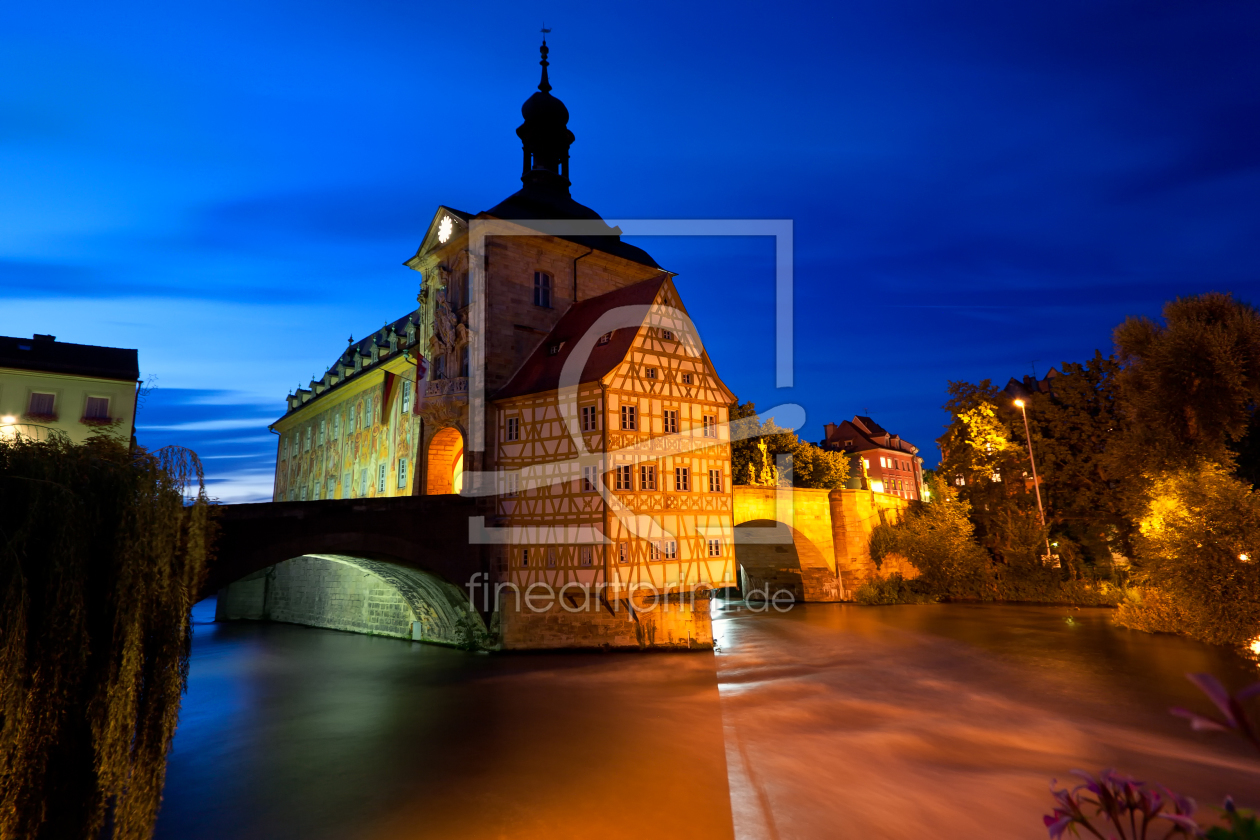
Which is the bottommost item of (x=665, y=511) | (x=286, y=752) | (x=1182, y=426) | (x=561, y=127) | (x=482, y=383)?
(x=286, y=752)

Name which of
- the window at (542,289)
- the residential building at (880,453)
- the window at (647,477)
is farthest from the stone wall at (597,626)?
the residential building at (880,453)

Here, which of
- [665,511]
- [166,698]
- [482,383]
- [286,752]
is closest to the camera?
[166,698]

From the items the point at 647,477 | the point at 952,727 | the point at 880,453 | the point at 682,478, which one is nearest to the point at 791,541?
the point at 682,478

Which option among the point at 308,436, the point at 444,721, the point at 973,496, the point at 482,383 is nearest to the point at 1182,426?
the point at 973,496

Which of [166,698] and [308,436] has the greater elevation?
[308,436]

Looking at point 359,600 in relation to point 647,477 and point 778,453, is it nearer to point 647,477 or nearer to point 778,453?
point 647,477

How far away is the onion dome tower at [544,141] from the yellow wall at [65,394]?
19977mm

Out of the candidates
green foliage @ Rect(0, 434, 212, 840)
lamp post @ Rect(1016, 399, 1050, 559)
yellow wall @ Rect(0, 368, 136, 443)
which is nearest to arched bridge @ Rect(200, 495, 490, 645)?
green foliage @ Rect(0, 434, 212, 840)

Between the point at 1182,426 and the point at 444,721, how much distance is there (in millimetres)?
27464

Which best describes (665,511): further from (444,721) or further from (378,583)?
(378,583)

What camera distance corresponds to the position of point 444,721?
16672 millimetres

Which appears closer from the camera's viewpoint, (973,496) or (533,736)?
(533,736)

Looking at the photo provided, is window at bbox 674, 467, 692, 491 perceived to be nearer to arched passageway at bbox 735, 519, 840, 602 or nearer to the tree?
arched passageway at bbox 735, 519, 840, 602

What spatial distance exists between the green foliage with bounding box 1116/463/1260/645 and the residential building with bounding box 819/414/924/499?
4548 centimetres
